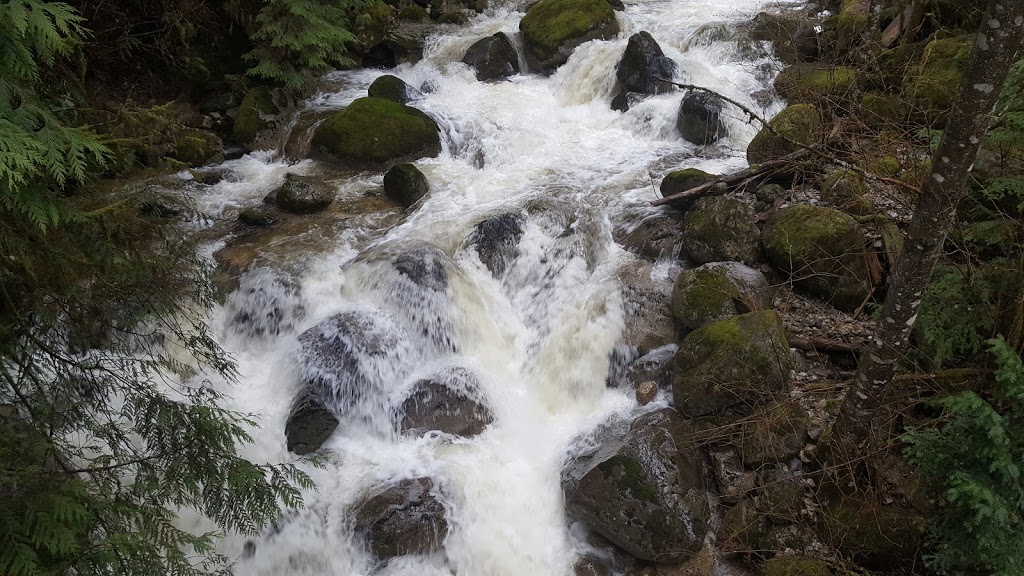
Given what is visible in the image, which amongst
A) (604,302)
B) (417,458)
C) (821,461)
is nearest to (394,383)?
(417,458)

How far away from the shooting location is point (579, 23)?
13.9 meters

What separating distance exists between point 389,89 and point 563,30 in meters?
4.53

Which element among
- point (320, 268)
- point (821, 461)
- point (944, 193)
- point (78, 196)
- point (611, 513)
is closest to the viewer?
point (944, 193)

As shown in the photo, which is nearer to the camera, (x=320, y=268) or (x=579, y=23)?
(x=320, y=268)

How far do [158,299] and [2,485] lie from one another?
1390 millimetres

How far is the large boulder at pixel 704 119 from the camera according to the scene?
33.6 ft

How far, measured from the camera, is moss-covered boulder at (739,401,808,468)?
5.07 meters

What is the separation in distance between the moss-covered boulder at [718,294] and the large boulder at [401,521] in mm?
→ 3353

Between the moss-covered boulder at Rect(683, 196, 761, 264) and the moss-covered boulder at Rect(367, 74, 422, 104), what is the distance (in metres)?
7.10

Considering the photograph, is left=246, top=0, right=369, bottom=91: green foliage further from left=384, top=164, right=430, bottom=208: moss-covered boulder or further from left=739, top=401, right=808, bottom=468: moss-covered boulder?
left=739, top=401, right=808, bottom=468: moss-covered boulder

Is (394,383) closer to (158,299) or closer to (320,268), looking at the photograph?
(320,268)

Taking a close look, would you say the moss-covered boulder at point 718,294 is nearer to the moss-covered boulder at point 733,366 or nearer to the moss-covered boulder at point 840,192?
the moss-covered boulder at point 733,366

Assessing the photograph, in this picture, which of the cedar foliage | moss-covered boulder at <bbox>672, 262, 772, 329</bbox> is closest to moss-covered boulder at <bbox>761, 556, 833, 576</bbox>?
moss-covered boulder at <bbox>672, 262, 772, 329</bbox>

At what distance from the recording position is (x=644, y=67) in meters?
11.9
